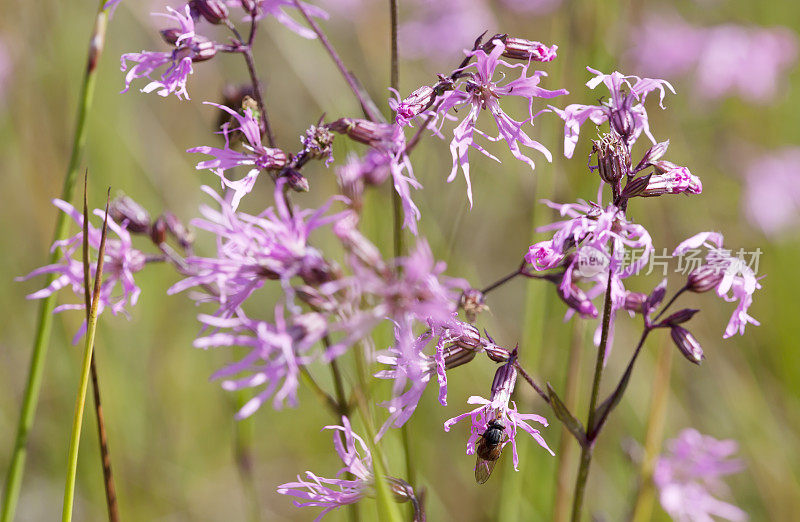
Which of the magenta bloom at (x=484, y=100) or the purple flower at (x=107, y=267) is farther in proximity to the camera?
the purple flower at (x=107, y=267)

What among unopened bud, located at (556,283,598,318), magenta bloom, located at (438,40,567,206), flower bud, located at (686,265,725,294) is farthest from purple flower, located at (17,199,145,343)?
flower bud, located at (686,265,725,294)

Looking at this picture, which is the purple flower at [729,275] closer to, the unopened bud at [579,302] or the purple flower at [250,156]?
the unopened bud at [579,302]

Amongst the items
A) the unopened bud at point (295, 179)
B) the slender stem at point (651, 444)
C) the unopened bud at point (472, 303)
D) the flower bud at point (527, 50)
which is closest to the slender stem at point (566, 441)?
the slender stem at point (651, 444)

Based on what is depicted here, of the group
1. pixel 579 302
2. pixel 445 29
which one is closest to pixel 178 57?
pixel 579 302

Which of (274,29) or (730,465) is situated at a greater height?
(274,29)

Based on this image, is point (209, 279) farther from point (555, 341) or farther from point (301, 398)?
point (301, 398)

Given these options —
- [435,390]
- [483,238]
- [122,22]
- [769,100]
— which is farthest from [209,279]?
[122,22]
